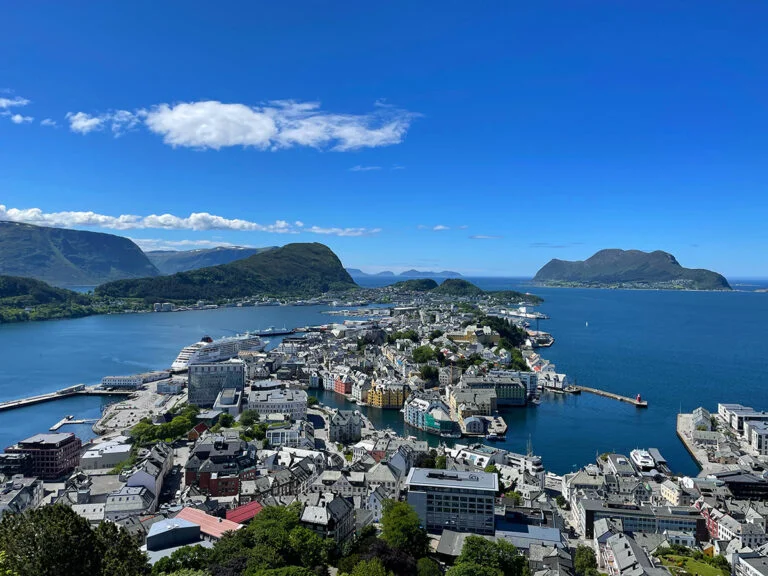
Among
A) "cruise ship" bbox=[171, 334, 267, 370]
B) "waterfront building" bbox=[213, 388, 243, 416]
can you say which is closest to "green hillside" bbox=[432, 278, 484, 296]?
"cruise ship" bbox=[171, 334, 267, 370]

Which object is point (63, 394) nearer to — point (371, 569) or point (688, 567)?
point (371, 569)

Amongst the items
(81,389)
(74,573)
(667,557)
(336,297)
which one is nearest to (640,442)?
(667,557)

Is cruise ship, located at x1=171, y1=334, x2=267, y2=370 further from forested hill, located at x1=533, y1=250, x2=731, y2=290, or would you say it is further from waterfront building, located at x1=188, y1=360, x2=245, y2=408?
forested hill, located at x1=533, y1=250, x2=731, y2=290

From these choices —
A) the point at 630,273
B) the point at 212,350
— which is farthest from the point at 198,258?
the point at 212,350

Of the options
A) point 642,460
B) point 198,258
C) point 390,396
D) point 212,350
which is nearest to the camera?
point 642,460

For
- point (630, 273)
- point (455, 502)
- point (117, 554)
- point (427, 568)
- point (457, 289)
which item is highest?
point (630, 273)
